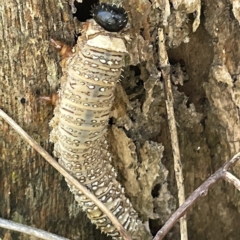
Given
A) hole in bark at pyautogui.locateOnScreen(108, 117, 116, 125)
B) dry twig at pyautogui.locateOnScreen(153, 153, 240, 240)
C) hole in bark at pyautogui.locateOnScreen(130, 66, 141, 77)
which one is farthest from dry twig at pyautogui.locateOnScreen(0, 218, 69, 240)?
hole in bark at pyautogui.locateOnScreen(130, 66, 141, 77)

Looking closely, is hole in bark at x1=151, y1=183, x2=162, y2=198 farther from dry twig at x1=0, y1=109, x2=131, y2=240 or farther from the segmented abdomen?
dry twig at x1=0, y1=109, x2=131, y2=240

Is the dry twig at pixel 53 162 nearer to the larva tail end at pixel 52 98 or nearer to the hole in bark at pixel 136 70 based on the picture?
the larva tail end at pixel 52 98

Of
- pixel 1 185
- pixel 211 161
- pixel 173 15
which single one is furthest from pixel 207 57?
pixel 1 185

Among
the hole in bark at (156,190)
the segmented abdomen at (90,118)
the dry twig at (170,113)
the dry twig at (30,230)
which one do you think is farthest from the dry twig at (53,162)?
the hole in bark at (156,190)

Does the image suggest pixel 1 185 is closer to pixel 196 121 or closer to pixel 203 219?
pixel 196 121

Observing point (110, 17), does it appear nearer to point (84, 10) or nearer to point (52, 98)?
point (84, 10)
